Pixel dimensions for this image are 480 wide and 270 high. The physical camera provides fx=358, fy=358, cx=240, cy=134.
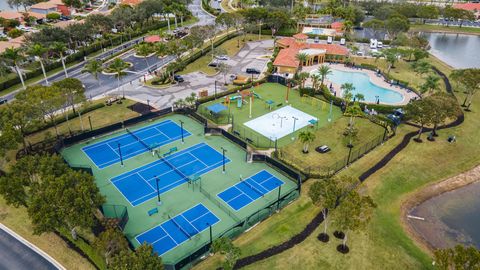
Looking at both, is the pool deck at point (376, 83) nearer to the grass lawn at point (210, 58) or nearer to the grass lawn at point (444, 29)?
the grass lawn at point (210, 58)

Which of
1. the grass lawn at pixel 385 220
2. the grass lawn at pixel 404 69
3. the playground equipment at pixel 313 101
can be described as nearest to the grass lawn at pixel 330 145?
the grass lawn at pixel 385 220

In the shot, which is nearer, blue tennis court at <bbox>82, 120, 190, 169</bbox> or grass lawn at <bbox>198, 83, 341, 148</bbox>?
blue tennis court at <bbox>82, 120, 190, 169</bbox>

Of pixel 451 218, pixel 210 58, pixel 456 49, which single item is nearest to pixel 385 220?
pixel 451 218

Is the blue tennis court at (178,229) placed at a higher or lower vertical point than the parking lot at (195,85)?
lower

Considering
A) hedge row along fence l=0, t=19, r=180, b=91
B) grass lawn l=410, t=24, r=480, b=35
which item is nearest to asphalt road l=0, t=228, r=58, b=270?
hedge row along fence l=0, t=19, r=180, b=91

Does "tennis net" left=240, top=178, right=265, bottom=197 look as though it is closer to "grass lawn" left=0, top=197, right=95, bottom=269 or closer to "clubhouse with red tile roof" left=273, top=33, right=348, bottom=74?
"grass lawn" left=0, top=197, right=95, bottom=269

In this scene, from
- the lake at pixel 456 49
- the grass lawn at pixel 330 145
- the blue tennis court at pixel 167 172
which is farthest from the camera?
the lake at pixel 456 49
